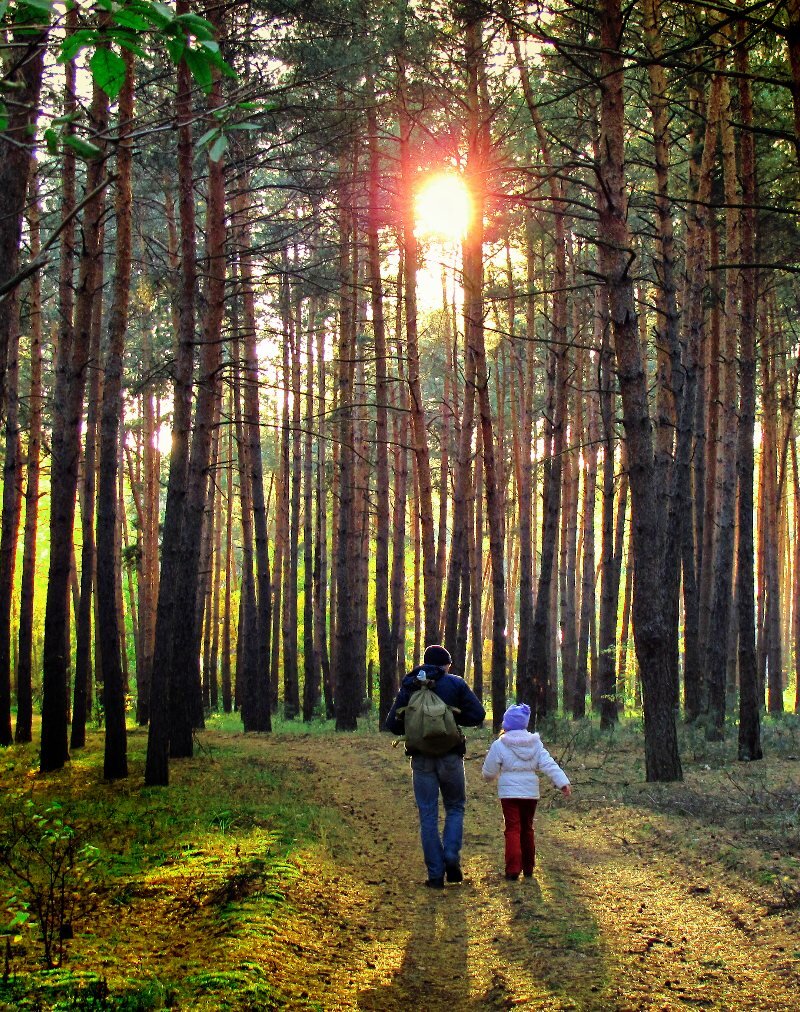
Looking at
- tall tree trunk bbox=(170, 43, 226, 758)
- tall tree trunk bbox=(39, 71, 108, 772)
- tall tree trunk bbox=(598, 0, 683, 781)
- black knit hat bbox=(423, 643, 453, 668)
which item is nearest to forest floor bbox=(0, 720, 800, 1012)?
tall tree trunk bbox=(39, 71, 108, 772)

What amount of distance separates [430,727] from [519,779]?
0.86 metres

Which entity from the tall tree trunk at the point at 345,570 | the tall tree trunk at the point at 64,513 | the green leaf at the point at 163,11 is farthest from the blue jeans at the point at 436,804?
the tall tree trunk at the point at 345,570

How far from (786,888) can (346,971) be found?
129 inches

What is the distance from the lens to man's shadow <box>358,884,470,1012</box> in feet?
15.9

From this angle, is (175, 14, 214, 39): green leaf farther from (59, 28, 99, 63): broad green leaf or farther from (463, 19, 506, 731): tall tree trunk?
(463, 19, 506, 731): tall tree trunk

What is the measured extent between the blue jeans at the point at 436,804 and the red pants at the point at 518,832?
0.38 meters

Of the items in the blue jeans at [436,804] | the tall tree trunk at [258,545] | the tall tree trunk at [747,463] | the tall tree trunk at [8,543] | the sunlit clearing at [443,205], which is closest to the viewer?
the blue jeans at [436,804]

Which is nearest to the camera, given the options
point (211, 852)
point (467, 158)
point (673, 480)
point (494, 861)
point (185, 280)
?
point (211, 852)

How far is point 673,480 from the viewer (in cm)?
1727

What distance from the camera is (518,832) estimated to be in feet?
24.8

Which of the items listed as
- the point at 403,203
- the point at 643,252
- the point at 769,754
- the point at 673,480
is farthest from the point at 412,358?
the point at 769,754

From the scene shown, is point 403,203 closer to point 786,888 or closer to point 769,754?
point 769,754

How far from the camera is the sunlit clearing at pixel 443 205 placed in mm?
19016

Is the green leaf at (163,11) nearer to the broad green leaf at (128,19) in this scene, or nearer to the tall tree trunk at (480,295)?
the broad green leaf at (128,19)
